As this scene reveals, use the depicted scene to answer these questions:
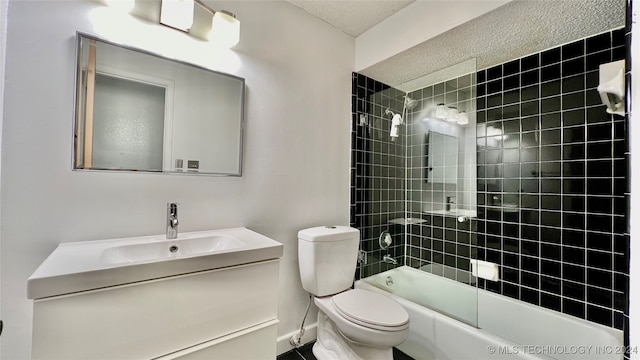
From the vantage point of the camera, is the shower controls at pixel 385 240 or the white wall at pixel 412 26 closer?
the white wall at pixel 412 26

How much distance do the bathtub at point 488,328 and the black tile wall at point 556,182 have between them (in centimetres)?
11

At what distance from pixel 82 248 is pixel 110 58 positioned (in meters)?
0.87

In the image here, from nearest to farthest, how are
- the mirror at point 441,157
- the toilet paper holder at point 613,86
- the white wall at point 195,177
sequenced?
the toilet paper holder at point 613,86
the white wall at point 195,177
the mirror at point 441,157

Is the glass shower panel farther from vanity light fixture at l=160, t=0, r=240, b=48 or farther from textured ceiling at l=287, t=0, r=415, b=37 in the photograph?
vanity light fixture at l=160, t=0, r=240, b=48

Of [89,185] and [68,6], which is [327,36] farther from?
[89,185]

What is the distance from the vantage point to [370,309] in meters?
1.51

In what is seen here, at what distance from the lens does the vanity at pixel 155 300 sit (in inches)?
31.8

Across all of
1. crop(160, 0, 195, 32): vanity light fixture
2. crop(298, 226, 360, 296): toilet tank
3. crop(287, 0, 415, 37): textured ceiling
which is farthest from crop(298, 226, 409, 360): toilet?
crop(287, 0, 415, 37): textured ceiling

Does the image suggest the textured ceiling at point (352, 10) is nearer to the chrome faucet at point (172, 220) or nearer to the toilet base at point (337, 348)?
the chrome faucet at point (172, 220)

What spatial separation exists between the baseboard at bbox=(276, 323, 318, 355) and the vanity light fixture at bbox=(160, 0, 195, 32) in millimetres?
1970

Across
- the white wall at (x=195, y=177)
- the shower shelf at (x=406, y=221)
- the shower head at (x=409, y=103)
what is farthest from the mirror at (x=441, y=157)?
the white wall at (x=195, y=177)

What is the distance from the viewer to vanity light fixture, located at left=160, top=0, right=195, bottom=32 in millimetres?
1329

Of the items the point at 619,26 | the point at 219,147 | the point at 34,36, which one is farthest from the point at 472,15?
the point at 34,36
